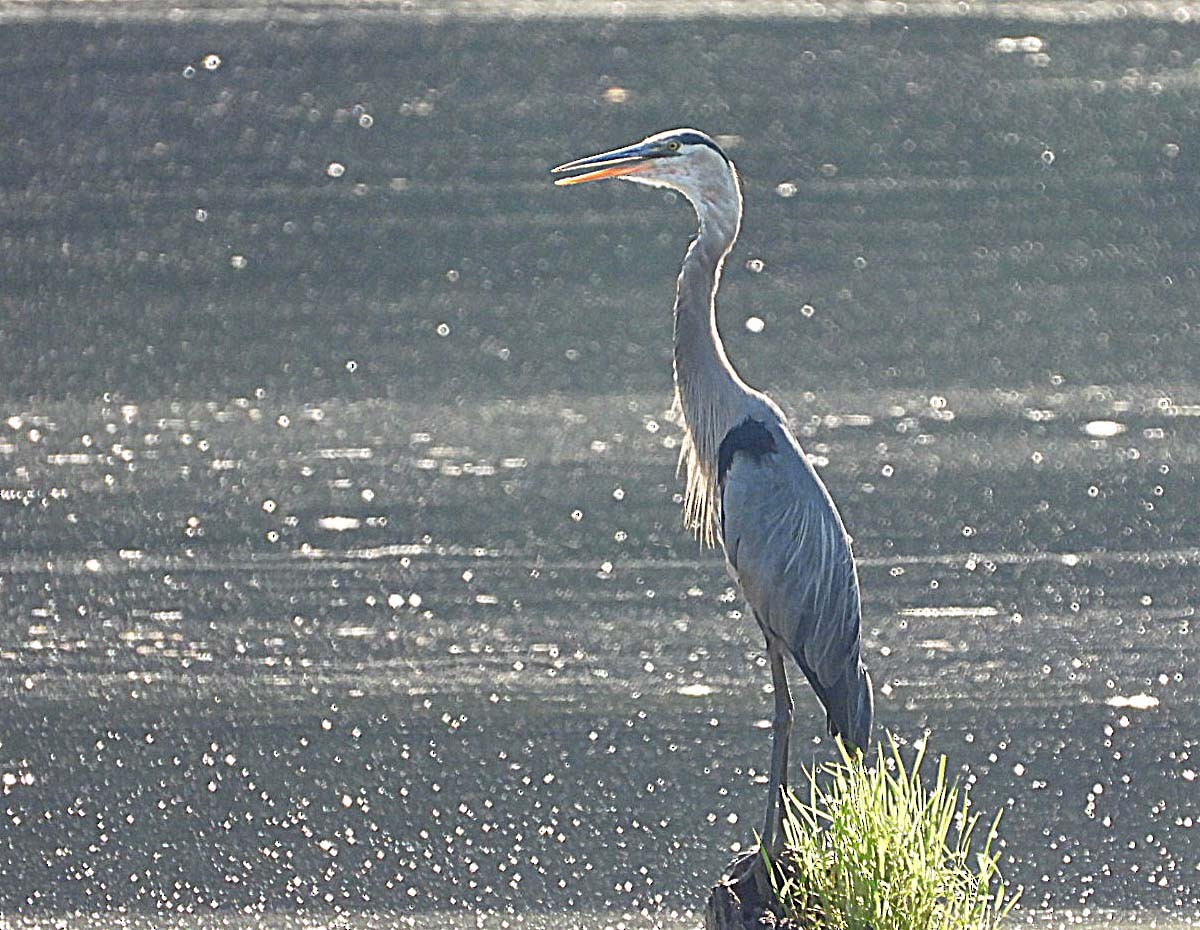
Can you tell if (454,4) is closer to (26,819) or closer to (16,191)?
(16,191)

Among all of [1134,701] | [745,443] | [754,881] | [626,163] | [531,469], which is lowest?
[531,469]

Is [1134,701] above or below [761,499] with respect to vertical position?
below

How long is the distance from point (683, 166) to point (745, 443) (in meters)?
0.65

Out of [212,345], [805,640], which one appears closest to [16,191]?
[212,345]

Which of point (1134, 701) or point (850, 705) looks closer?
point (850, 705)

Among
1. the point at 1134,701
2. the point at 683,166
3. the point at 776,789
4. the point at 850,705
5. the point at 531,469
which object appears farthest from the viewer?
the point at 531,469

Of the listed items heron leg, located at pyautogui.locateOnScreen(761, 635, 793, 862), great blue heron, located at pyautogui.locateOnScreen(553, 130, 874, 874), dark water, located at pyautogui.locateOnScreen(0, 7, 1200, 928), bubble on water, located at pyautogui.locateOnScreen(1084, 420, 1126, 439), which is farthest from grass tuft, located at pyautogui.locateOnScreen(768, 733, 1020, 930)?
bubble on water, located at pyautogui.locateOnScreen(1084, 420, 1126, 439)

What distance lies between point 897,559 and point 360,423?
8.13 feet

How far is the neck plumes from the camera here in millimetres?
5520

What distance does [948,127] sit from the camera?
48.6 ft

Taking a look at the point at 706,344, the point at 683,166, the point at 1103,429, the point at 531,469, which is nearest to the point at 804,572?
the point at 706,344

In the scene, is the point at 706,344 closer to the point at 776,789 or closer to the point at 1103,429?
the point at 776,789

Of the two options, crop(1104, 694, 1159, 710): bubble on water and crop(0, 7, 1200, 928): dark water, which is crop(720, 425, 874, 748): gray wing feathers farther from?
crop(1104, 694, 1159, 710): bubble on water

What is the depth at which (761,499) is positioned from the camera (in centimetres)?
528
